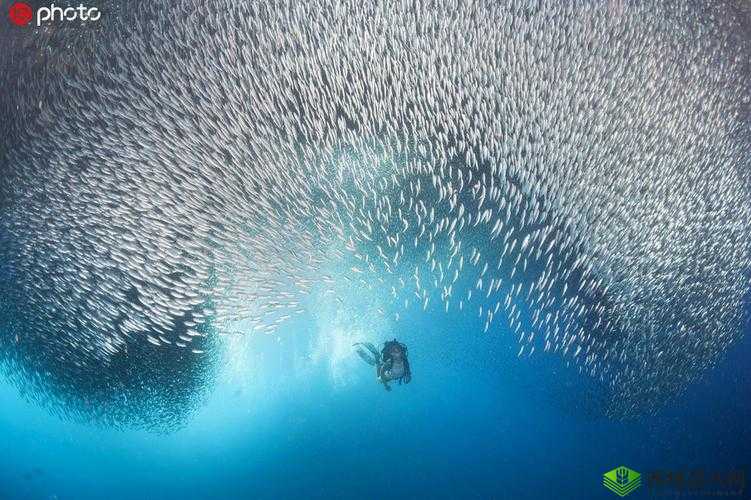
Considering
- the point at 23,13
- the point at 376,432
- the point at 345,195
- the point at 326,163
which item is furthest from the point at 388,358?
the point at 23,13

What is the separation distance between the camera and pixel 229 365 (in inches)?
152

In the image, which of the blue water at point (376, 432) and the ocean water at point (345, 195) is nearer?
the ocean water at point (345, 195)

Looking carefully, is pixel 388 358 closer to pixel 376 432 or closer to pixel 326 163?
pixel 326 163

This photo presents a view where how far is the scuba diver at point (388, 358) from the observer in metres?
4.57

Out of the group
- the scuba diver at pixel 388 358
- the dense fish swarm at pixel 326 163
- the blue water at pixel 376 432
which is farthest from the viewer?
the blue water at pixel 376 432

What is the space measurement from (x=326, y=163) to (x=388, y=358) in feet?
8.23

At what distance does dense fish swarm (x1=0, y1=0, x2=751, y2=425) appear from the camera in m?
2.71

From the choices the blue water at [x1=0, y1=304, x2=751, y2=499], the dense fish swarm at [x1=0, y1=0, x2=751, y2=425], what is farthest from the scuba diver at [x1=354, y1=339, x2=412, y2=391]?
the dense fish swarm at [x1=0, y1=0, x2=751, y2=425]

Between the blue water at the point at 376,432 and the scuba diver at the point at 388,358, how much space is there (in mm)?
124

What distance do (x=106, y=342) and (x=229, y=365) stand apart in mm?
1046

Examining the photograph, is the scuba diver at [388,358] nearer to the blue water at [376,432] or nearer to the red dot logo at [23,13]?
the blue water at [376,432]

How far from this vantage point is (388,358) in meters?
4.61

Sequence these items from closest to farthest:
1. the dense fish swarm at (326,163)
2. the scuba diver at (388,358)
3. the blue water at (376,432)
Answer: the dense fish swarm at (326,163) < the scuba diver at (388,358) < the blue water at (376,432)

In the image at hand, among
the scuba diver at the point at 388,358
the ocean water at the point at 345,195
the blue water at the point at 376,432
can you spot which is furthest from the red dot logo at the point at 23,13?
the scuba diver at the point at 388,358
